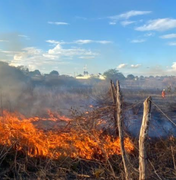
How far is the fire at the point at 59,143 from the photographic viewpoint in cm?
823

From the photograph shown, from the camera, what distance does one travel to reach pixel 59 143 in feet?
28.2

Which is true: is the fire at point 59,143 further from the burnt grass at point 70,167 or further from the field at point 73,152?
the burnt grass at point 70,167

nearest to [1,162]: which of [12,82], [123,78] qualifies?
[12,82]

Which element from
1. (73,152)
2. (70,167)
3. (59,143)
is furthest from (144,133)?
(59,143)

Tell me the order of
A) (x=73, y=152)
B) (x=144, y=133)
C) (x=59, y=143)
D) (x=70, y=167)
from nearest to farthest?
(x=144, y=133) < (x=70, y=167) < (x=73, y=152) < (x=59, y=143)

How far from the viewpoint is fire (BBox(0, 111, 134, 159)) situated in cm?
823

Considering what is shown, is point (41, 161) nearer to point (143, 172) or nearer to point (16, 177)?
point (16, 177)

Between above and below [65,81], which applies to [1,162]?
below

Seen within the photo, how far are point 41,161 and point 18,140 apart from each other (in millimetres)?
1301

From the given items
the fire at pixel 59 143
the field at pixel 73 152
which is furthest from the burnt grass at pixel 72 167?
the fire at pixel 59 143

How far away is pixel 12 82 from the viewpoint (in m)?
20.5

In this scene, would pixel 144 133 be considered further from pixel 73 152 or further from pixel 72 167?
pixel 73 152

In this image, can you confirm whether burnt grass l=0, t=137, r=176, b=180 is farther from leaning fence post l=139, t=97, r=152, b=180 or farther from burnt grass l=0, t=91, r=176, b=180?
leaning fence post l=139, t=97, r=152, b=180

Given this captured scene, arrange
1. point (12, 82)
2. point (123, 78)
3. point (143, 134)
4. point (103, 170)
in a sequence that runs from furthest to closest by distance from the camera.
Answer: point (123, 78) → point (12, 82) → point (103, 170) → point (143, 134)
